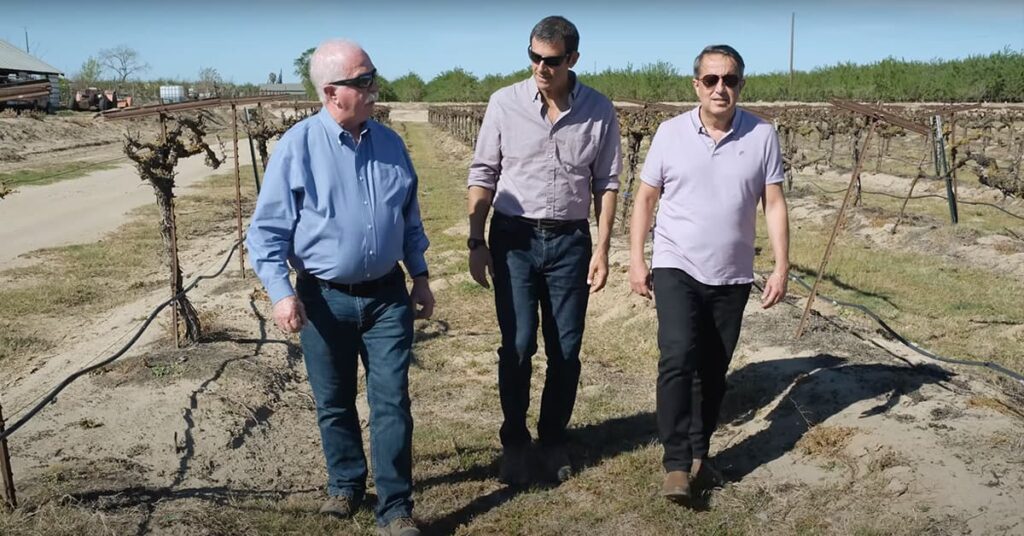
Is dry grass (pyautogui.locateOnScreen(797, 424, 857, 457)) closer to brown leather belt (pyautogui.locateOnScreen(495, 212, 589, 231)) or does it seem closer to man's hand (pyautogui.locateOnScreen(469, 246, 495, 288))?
brown leather belt (pyautogui.locateOnScreen(495, 212, 589, 231))

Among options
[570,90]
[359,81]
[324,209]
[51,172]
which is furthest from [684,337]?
[51,172]

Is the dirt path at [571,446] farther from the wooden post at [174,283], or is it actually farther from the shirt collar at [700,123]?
the shirt collar at [700,123]

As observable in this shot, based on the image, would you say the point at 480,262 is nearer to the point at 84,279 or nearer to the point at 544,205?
the point at 544,205

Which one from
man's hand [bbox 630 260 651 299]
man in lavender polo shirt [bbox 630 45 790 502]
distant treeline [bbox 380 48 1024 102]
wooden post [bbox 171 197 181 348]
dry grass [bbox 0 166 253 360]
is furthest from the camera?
distant treeline [bbox 380 48 1024 102]

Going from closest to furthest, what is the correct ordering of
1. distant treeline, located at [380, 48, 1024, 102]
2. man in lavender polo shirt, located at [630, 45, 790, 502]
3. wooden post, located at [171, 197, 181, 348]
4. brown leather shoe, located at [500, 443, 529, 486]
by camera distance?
man in lavender polo shirt, located at [630, 45, 790, 502] < brown leather shoe, located at [500, 443, 529, 486] < wooden post, located at [171, 197, 181, 348] < distant treeline, located at [380, 48, 1024, 102]

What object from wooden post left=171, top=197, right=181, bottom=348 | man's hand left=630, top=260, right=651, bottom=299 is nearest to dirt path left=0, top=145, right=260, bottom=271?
wooden post left=171, top=197, right=181, bottom=348

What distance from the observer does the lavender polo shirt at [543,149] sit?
12.1 feet

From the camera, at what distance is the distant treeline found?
151 ft

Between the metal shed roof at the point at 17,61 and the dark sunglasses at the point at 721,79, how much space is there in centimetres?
4354

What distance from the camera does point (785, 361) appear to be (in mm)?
5383

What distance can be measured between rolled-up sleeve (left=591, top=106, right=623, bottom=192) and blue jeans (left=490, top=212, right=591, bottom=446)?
7.6 inches

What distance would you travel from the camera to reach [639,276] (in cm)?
368

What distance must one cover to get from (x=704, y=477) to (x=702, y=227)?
1.08 metres

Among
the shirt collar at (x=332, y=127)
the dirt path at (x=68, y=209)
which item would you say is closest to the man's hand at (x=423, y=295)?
the shirt collar at (x=332, y=127)
